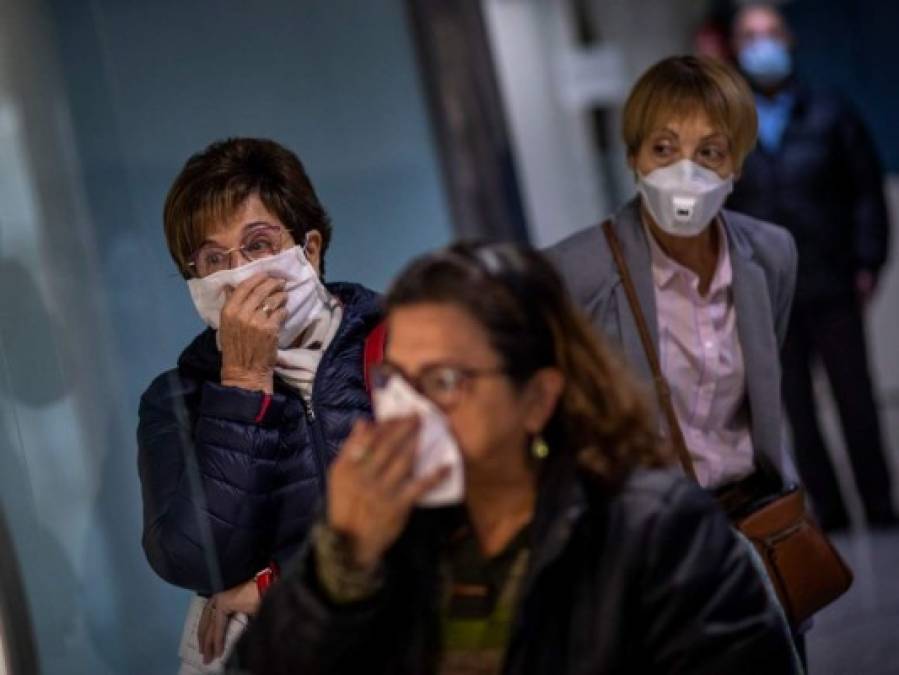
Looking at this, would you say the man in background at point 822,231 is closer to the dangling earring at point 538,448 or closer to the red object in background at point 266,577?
the red object in background at point 266,577

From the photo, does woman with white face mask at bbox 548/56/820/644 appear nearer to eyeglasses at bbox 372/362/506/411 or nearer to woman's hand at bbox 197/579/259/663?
woman's hand at bbox 197/579/259/663

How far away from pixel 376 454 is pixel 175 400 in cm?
72

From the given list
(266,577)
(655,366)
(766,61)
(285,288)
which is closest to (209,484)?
(266,577)

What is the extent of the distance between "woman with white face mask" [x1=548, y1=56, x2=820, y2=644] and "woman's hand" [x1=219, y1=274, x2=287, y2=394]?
0.86 metres

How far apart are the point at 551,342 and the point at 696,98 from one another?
122 cm

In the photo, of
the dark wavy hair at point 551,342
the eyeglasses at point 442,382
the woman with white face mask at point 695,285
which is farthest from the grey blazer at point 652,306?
the eyeglasses at point 442,382

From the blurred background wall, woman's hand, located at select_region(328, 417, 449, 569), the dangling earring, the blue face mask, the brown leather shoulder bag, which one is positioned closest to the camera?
woman's hand, located at select_region(328, 417, 449, 569)

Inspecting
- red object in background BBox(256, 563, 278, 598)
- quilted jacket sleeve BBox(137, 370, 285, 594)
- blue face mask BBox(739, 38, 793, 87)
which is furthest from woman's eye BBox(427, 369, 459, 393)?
blue face mask BBox(739, 38, 793, 87)

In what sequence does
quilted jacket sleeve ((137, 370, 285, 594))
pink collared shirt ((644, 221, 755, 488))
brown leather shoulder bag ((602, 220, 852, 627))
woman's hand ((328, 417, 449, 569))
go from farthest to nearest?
1. pink collared shirt ((644, 221, 755, 488))
2. brown leather shoulder bag ((602, 220, 852, 627))
3. quilted jacket sleeve ((137, 370, 285, 594))
4. woman's hand ((328, 417, 449, 569))

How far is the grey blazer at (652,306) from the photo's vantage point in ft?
11.4

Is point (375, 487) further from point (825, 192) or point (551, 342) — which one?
point (825, 192)

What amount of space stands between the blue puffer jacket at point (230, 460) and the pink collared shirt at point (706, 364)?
855 mm

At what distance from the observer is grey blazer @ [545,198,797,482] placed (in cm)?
346

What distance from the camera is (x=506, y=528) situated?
7.63 feet
